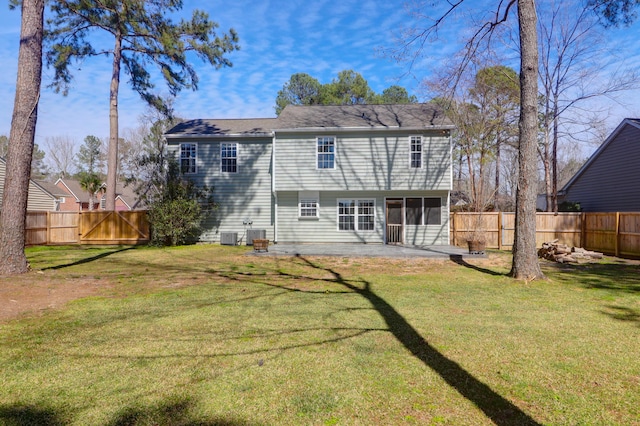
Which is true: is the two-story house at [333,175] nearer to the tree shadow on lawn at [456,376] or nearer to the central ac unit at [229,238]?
the central ac unit at [229,238]

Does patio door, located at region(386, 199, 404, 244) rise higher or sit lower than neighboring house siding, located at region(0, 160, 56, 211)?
lower

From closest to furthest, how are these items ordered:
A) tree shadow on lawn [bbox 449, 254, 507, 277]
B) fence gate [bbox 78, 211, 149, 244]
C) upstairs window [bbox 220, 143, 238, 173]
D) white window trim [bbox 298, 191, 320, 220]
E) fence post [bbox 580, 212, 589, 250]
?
1. tree shadow on lawn [bbox 449, 254, 507, 277]
2. fence post [bbox 580, 212, 589, 250]
3. white window trim [bbox 298, 191, 320, 220]
4. upstairs window [bbox 220, 143, 238, 173]
5. fence gate [bbox 78, 211, 149, 244]

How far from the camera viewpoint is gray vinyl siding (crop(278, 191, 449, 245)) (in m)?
16.7

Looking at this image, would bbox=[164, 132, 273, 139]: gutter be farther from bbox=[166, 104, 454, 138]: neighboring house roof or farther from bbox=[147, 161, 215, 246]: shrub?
bbox=[147, 161, 215, 246]: shrub

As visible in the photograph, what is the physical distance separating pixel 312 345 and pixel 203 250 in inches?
468

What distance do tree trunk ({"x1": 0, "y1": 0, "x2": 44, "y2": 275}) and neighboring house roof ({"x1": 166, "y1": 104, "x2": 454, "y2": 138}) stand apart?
9.25 meters

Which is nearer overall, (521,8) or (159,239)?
(521,8)

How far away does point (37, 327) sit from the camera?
16.6ft

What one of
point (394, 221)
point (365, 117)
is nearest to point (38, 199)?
point (365, 117)

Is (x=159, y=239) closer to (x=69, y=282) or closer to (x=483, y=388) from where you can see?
(x=69, y=282)

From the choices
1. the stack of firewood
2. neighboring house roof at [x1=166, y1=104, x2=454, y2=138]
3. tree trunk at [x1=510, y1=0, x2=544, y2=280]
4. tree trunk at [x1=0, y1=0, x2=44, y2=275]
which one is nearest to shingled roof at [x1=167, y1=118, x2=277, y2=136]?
neighboring house roof at [x1=166, y1=104, x2=454, y2=138]

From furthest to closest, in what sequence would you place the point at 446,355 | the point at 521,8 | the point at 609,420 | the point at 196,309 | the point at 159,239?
the point at 159,239 < the point at 521,8 < the point at 196,309 < the point at 446,355 < the point at 609,420

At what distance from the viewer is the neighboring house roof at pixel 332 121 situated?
16562 mm

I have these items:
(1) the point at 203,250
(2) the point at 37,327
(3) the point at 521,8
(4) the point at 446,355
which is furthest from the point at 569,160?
(2) the point at 37,327
